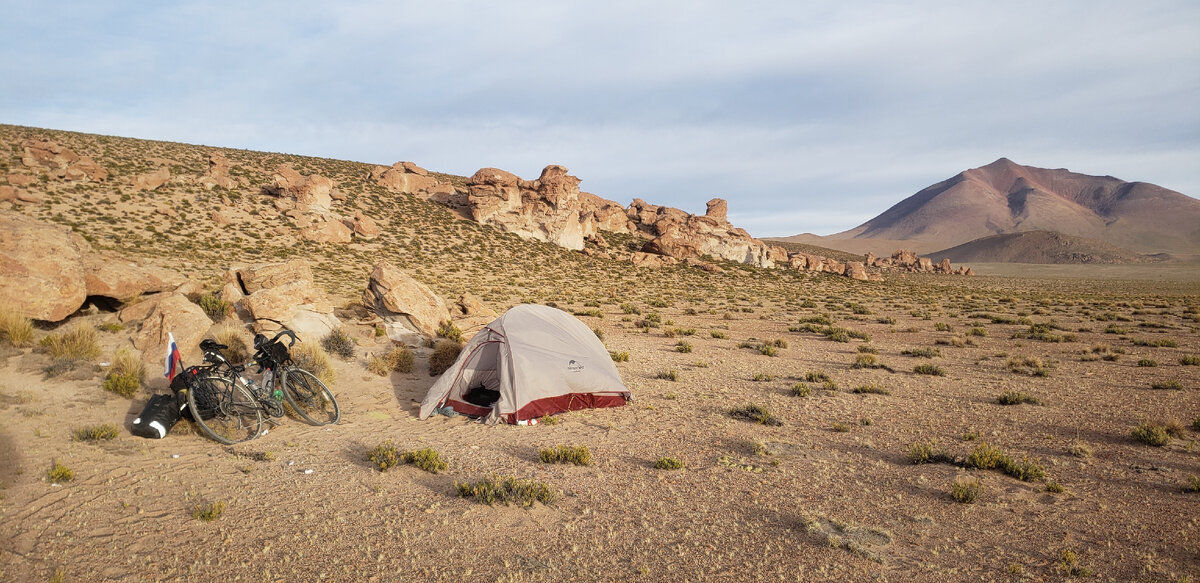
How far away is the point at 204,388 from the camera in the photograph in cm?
792

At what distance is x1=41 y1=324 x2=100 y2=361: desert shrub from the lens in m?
9.20

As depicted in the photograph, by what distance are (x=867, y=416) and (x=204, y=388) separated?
1098 centimetres

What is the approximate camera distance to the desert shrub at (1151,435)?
8070 millimetres

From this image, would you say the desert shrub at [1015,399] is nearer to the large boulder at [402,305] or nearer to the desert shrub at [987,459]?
the desert shrub at [987,459]

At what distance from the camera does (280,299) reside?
12.9 meters

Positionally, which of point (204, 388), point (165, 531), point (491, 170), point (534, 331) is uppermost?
point (491, 170)

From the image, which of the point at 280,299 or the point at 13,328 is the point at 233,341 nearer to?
the point at 280,299

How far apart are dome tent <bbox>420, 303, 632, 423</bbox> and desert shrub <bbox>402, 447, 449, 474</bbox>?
187 centimetres

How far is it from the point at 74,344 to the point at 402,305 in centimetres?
671

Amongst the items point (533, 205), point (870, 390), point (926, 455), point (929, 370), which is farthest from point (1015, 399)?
point (533, 205)

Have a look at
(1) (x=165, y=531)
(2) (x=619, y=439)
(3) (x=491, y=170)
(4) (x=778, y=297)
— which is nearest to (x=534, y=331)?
(2) (x=619, y=439)

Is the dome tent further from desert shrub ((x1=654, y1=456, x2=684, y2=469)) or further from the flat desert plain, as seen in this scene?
desert shrub ((x1=654, y1=456, x2=684, y2=469))

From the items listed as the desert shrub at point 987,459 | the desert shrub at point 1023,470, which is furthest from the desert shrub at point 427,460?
the desert shrub at point 1023,470

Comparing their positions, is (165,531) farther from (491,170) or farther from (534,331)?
(491,170)
